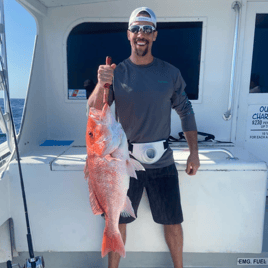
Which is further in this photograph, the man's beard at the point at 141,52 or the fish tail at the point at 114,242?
the man's beard at the point at 141,52

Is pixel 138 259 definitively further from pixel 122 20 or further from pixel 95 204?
pixel 122 20

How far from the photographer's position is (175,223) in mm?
2014

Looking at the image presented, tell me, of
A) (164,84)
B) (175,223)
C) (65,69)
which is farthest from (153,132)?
(65,69)

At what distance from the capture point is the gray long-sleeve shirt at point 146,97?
187 cm

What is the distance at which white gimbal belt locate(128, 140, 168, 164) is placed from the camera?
192cm

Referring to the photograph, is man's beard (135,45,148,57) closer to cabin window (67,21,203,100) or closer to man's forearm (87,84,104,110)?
man's forearm (87,84,104,110)

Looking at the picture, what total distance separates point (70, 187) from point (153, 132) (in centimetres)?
89

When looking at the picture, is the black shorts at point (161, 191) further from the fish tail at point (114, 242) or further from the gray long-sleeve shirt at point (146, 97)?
the fish tail at point (114, 242)

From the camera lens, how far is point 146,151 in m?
1.91

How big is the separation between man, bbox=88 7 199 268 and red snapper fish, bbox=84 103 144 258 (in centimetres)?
40

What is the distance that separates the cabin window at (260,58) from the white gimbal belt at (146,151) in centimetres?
181

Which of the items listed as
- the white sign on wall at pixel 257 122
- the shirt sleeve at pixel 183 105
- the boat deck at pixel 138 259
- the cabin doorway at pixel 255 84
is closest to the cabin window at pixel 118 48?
the cabin doorway at pixel 255 84

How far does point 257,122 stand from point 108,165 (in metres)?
2.40

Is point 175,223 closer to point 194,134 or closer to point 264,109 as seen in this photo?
point 194,134
